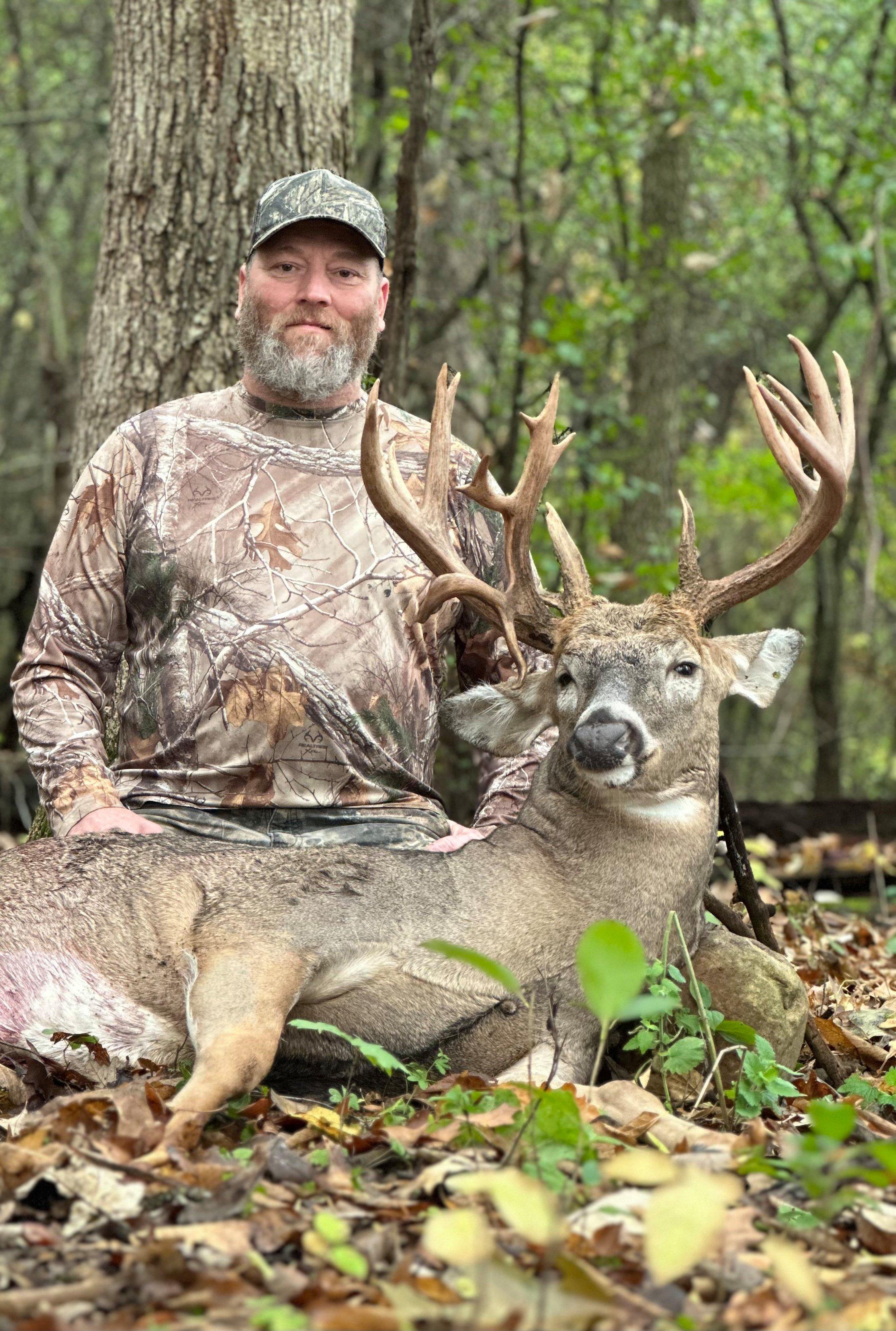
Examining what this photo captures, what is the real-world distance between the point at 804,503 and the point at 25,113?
11.7 m

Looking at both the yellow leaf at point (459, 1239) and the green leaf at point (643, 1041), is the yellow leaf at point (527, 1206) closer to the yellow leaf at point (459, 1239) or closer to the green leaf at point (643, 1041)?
the yellow leaf at point (459, 1239)

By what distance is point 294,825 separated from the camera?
4953mm

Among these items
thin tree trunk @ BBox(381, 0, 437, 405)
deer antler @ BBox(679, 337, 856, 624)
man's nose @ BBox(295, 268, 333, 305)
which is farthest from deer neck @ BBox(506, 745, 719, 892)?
thin tree trunk @ BBox(381, 0, 437, 405)

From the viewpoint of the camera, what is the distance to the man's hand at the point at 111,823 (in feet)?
15.6

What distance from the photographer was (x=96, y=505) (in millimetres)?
5246

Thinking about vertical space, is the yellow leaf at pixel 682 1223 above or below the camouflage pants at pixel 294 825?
below

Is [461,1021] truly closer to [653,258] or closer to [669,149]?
[653,258]

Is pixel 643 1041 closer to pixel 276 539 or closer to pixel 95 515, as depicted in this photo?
pixel 276 539

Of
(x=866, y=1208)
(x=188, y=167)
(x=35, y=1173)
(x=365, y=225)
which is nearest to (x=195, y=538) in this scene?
(x=365, y=225)

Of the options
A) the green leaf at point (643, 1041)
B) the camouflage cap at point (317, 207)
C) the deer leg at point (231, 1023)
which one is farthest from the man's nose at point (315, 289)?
the green leaf at point (643, 1041)

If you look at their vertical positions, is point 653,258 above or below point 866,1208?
above

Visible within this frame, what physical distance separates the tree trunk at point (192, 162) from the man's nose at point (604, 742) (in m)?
2.69

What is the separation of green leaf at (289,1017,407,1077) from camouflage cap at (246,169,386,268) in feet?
9.40

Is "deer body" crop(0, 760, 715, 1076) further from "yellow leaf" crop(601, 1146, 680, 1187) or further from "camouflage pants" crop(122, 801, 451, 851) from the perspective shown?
"yellow leaf" crop(601, 1146, 680, 1187)
